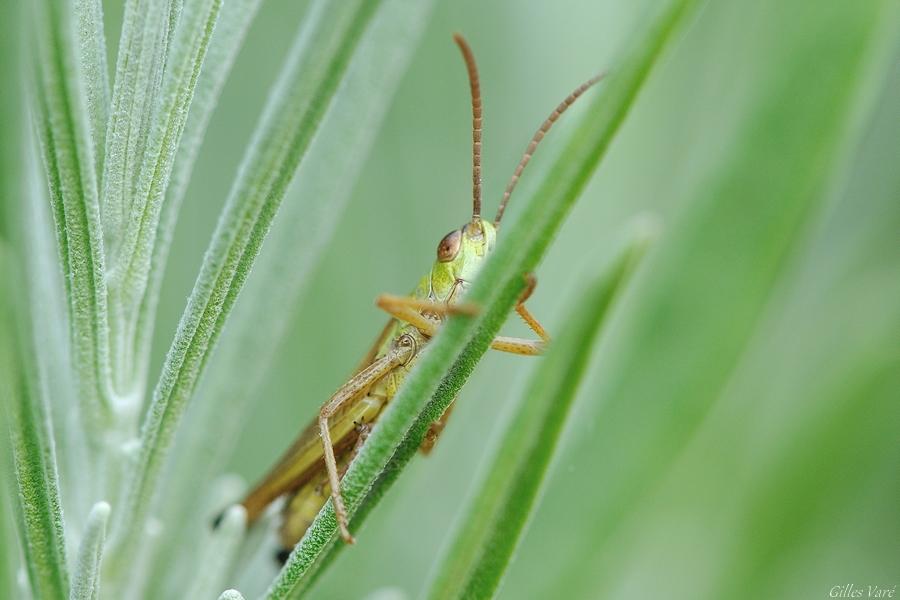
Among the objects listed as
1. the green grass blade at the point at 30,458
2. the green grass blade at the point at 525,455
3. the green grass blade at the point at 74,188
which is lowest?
the green grass blade at the point at 525,455

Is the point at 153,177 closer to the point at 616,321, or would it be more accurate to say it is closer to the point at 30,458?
the point at 30,458

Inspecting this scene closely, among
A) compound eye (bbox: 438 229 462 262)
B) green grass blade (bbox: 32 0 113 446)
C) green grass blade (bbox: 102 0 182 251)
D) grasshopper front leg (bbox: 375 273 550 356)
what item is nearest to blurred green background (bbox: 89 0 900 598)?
grasshopper front leg (bbox: 375 273 550 356)

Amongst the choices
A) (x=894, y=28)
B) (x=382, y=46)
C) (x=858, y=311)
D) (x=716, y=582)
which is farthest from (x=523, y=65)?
(x=716, y=582)

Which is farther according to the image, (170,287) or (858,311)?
(170,287)

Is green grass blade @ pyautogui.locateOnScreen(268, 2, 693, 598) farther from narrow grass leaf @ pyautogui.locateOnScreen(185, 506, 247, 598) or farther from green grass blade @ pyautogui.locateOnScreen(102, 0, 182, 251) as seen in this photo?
green grass blade @ pyautogui.locateOnScreen(102, 0, 182, 251)

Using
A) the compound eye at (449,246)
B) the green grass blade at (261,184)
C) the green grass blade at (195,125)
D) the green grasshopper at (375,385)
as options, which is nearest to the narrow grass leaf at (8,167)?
the green grass blade at (261,184)

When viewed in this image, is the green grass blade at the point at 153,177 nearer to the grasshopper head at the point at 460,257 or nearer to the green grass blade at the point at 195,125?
the green grass blade at the point at 195,125

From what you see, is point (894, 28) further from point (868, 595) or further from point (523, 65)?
point (868, 595)
